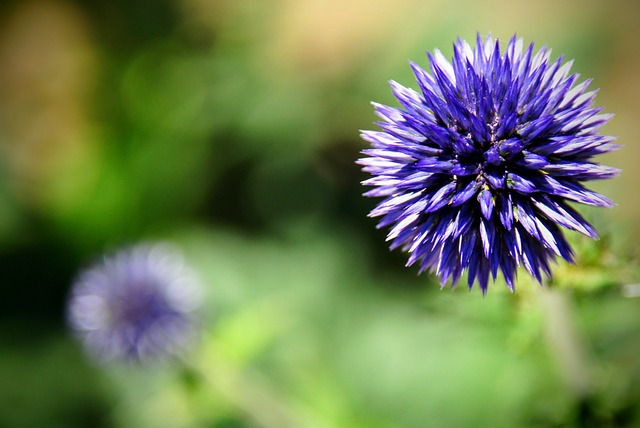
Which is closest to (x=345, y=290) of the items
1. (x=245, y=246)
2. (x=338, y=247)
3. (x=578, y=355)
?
(x=338, y=247)

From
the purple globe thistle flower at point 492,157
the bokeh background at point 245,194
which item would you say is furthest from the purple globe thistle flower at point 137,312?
the purple globe thistle flower at point 492,157

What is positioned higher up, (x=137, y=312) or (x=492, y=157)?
(x=492, y=157)

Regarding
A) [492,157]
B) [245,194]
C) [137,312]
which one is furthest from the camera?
[245,194]

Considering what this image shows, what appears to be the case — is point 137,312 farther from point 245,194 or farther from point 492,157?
point 492,157

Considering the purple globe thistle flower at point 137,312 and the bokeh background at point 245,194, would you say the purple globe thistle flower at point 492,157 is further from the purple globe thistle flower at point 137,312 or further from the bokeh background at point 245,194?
the purple globe thistle flower at point 137,312

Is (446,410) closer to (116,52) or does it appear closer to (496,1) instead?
(496,1)

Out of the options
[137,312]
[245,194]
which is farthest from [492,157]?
[245,194]
